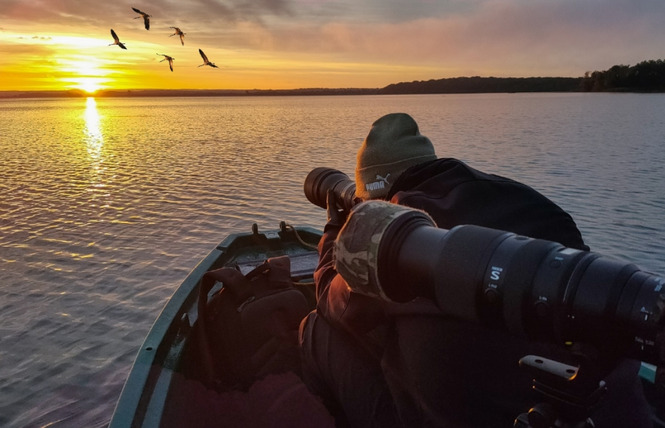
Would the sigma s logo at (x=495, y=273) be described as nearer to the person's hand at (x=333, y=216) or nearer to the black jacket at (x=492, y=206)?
the black jacket at (x=492, y=206)

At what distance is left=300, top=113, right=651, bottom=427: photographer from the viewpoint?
1.90m

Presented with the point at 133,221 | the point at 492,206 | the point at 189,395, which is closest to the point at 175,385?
the point at 189,395

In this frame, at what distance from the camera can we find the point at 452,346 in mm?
1889

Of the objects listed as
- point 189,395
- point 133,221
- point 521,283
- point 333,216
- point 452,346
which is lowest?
point 133,221

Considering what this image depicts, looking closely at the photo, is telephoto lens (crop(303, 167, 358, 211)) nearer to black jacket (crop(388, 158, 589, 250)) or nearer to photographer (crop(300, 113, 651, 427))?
photographer (crop(300, 113, 651, 427))

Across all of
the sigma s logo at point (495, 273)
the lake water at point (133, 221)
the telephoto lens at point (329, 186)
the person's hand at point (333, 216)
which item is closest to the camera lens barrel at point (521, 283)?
the sigma s logo at point (495, 273)

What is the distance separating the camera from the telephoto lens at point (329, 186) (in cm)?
366

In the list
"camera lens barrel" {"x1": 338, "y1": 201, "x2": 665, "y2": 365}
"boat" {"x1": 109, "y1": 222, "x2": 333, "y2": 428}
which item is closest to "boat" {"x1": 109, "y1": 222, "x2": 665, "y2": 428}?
"boat" {"x1": 109, "y1": 222, "x2": 333, "y2": 428}

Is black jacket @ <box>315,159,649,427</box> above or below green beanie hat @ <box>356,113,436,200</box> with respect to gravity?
below

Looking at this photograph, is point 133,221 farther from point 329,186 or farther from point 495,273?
point 495,273

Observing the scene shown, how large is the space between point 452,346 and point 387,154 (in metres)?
1.14

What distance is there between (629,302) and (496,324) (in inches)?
13.3


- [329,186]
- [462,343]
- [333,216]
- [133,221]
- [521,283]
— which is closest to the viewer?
[521,283]

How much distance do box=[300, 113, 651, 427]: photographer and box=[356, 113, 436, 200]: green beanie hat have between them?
368 mm
